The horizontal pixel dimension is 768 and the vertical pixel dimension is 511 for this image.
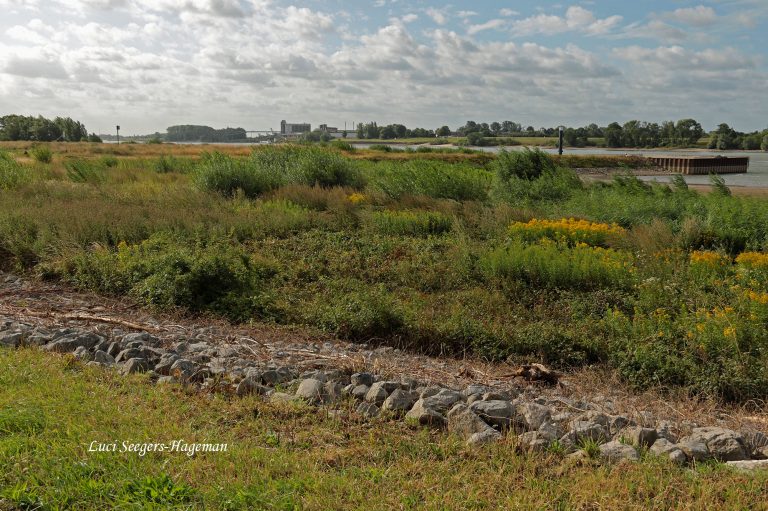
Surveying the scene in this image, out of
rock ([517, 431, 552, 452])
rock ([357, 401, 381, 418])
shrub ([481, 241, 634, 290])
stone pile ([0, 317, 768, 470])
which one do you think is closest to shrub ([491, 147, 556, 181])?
shrub ([481, 241, 634, 290])

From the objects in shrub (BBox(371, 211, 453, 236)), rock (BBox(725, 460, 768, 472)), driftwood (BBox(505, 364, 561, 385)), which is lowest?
driftwood (BBox(505, 364, 561, 385))

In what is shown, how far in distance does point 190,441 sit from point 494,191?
15.2 metres

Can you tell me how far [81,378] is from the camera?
498 centimetres

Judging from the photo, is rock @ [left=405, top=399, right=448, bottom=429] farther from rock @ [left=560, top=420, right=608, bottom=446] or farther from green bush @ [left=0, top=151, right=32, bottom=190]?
green bush @ [left=0, top=151, right=32, bottom=190]

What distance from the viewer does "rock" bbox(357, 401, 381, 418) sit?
4523mm

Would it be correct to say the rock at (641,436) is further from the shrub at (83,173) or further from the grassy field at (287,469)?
the shrub at (83,173)

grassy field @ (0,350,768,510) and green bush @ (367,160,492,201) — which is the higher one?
green bush @ (367,160,492,201)

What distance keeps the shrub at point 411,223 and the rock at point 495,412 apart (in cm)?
846

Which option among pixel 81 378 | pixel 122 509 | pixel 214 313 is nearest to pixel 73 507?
pixel 122 509

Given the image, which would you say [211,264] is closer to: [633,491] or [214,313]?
[214,313]

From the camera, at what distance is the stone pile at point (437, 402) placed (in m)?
4.05

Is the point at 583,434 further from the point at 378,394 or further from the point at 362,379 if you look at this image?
the point at 362,379

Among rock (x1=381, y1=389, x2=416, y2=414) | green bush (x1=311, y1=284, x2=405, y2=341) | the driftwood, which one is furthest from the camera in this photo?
green bush (x1=311, y1=284, x2=405, y2=341)

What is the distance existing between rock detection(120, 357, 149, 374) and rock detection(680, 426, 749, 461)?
4337 mm
